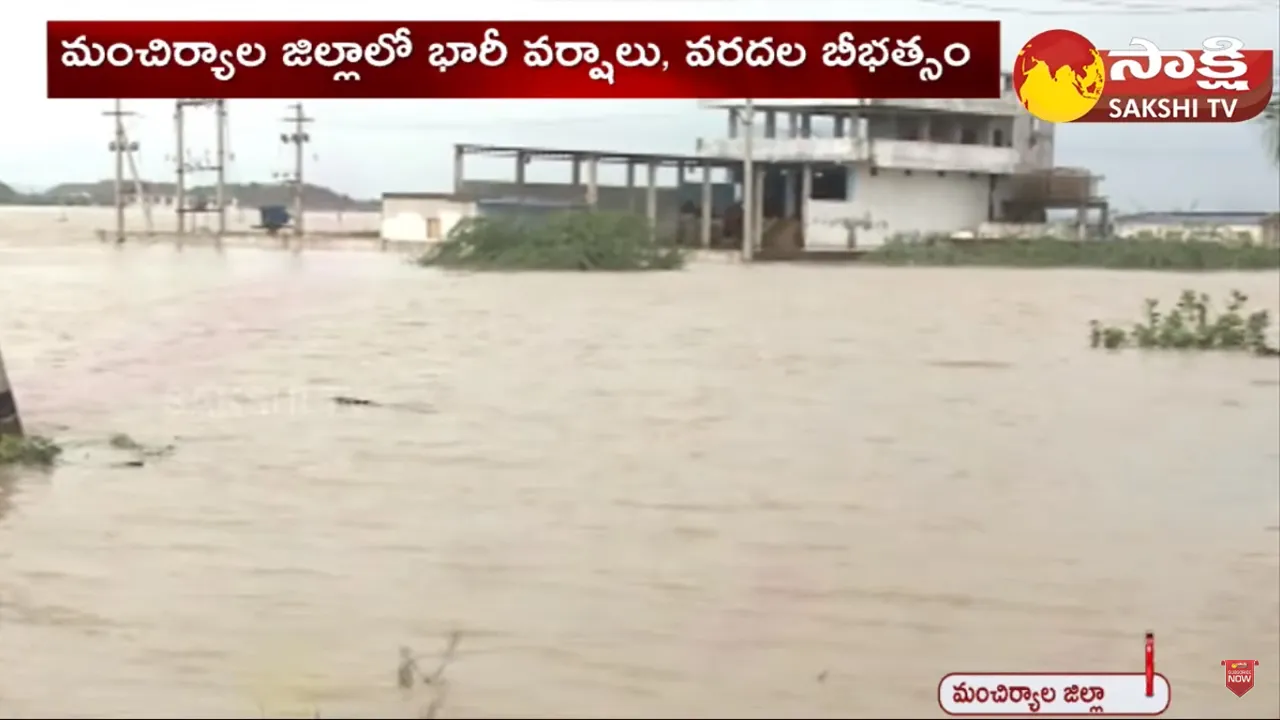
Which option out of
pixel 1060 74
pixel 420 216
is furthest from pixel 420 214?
pixel 1060 74

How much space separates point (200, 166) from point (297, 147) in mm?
155

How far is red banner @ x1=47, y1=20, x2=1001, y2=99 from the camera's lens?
2.08 m

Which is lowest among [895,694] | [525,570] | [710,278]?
[895,694]

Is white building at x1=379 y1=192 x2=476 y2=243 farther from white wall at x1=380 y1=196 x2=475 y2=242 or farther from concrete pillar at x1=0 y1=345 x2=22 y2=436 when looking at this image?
concrete pillar at x1=0 y1=345 x2=22 y2=436

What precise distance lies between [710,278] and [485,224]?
355 millimetres

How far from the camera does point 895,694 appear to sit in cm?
211

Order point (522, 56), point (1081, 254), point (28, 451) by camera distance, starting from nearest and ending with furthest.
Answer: point (522, 56) → point (28, 451) → point (1081, 254)

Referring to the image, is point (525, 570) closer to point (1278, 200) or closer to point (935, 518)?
point (935, 518)

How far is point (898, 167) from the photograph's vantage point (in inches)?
88.8

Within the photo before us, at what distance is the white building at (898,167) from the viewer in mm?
2156

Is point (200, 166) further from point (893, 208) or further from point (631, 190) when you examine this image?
point (893, 208)

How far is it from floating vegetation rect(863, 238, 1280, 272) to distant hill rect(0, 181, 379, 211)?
2.70ft

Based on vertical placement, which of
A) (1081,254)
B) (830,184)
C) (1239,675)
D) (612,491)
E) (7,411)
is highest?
(830,184)

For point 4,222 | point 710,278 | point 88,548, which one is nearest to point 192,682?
point 88,548
